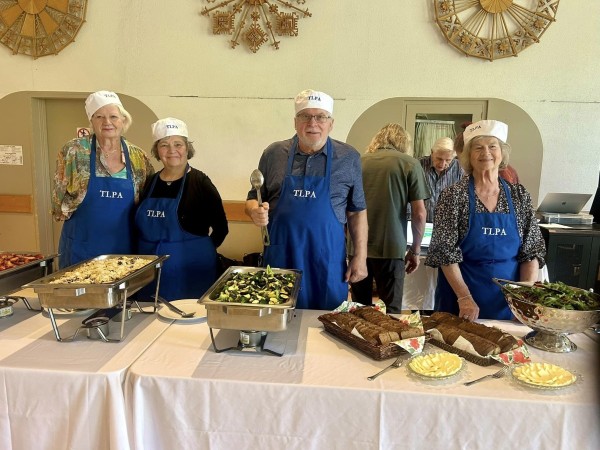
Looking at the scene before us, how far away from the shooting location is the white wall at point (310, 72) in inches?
151

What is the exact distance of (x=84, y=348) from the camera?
53.1 inches

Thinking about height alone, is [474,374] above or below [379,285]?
above

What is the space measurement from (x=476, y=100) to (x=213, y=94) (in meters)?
2.50

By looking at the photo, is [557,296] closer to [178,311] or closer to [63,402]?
[178,311]

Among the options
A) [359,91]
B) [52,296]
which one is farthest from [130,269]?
[359,91]

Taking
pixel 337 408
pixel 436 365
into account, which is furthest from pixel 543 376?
pixel 337 408

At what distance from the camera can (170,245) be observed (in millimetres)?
2176

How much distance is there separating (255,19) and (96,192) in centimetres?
254

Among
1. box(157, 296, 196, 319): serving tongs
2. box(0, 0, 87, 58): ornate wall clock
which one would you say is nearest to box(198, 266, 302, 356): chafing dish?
box(157, 296, 196, 319): serving tongs

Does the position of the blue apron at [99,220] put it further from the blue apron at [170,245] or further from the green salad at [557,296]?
the green salad at [557,296]

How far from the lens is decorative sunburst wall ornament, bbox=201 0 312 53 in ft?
12.8

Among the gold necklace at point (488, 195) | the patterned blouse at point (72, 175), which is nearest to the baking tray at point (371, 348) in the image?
the gold necklace at point (488, 195)

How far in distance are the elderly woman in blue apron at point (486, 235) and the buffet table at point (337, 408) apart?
2.00 feet

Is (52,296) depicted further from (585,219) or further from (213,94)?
(585,219)
